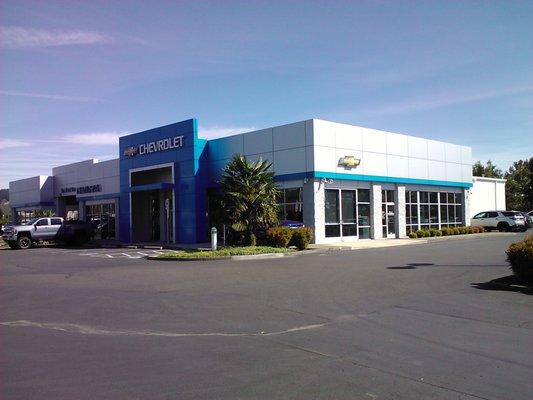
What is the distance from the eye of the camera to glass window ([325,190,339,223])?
2774 cm

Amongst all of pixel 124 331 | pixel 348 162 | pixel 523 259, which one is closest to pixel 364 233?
pixel 348 162

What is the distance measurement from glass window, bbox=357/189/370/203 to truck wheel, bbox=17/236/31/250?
20965 mm

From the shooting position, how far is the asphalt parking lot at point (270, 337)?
210 inches

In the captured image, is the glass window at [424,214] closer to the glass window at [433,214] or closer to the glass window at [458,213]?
the glass window at [433,214]

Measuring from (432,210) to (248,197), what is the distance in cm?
1733

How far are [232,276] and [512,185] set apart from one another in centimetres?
5274

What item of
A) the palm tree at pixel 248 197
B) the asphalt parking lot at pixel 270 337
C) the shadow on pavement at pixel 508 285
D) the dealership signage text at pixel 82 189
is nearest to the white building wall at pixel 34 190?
the dealership signage text at pixel 82 189

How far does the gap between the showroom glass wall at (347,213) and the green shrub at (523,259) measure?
1574 cm

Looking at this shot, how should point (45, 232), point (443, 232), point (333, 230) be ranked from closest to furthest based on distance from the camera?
point (333, 230)
point (443, 232)
point (45, 232)

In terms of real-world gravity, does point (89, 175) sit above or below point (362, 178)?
above

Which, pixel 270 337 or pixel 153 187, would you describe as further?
pixel 153 187

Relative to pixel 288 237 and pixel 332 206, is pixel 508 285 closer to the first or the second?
pixel 288 237

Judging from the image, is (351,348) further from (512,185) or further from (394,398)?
(512,185)

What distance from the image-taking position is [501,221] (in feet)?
125
